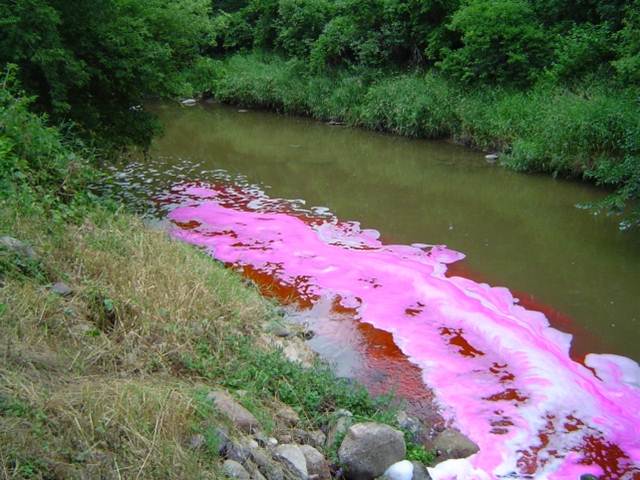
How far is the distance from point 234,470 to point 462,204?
8.79m

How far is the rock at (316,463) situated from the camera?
405 centimetres

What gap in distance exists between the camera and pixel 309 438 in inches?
173

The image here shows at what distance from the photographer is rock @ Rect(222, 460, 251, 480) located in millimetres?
3467

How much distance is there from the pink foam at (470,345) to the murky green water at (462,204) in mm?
450

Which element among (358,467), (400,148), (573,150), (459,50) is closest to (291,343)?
(358,467)

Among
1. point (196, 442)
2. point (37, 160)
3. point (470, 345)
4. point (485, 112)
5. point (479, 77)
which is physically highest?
point (479, 77)

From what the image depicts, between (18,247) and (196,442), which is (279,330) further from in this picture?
(196,442)

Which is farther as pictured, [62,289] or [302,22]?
[302,22]

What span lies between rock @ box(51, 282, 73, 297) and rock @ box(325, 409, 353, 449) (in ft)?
7.09

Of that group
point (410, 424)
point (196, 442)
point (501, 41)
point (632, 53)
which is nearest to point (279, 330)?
point (410, 424)

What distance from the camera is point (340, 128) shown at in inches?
737

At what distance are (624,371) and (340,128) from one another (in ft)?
44.7

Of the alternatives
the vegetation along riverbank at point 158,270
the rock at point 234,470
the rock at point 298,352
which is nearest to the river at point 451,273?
the rock at point 298,352

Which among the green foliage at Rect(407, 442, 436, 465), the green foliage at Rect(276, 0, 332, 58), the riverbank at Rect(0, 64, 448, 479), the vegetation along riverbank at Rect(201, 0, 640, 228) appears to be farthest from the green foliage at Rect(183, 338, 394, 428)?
the green foliage at Rect(276, 0, 332, 58)
